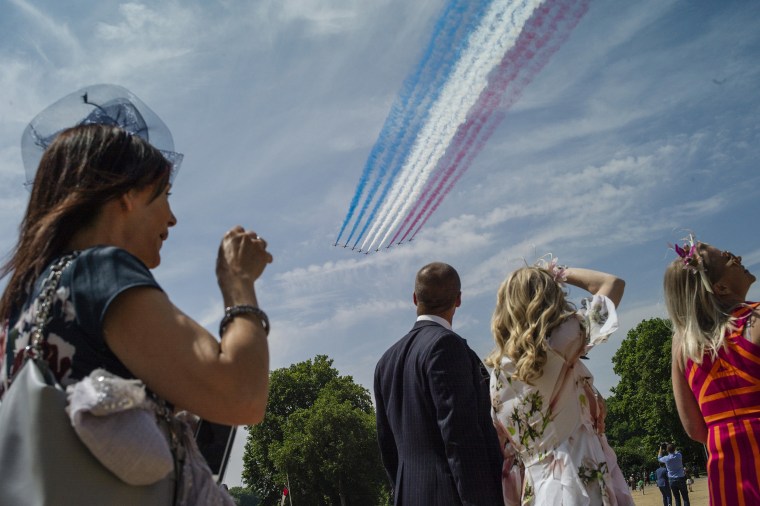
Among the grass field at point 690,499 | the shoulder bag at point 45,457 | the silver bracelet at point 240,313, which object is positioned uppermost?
the grass field at point 690,499

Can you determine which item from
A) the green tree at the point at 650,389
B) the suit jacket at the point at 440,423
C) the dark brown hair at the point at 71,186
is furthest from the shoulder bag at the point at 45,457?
the green tree at the point at 650,389

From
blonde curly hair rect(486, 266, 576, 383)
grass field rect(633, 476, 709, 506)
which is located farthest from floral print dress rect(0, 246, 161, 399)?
grass field rect(633, 476, 709, 506)

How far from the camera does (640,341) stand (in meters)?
66.6

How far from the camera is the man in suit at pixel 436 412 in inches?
171

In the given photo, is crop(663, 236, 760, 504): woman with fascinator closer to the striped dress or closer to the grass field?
the striped dress

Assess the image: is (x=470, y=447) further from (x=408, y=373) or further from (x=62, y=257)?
(x=62, y=257)

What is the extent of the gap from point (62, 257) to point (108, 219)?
19 cm

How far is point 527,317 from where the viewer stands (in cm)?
461

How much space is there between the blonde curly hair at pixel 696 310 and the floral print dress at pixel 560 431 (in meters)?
0.45

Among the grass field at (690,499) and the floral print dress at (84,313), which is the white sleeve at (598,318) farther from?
the grass field at (690,499)

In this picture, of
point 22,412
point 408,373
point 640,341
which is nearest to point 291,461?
point 640,341

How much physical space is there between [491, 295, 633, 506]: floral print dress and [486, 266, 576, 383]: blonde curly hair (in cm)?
7

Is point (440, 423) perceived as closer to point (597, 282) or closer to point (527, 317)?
point (527, 317)

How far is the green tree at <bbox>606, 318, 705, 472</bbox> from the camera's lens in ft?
209
